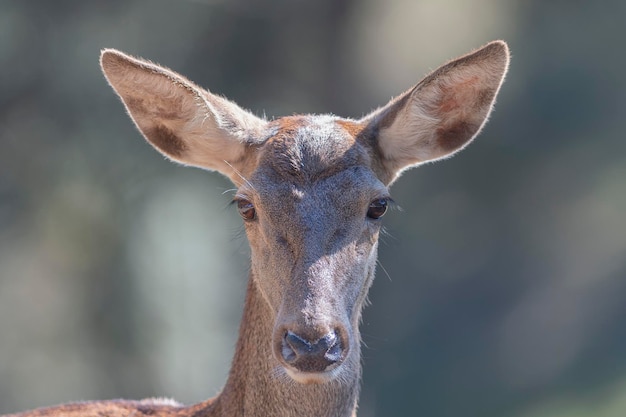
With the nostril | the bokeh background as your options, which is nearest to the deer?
the nostril

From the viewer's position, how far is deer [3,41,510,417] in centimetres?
606

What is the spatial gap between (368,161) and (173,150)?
1441 millimetres

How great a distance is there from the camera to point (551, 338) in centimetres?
1767

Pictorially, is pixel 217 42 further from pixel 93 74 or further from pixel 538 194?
pixel 538 194

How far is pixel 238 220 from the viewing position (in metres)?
18.0

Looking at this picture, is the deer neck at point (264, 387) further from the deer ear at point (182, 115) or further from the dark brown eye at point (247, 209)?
the deer ear at point (182, 115)

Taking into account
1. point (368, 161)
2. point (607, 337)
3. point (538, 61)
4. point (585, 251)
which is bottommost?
point (607, 337)

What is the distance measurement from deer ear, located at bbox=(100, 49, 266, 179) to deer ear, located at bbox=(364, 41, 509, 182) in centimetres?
83

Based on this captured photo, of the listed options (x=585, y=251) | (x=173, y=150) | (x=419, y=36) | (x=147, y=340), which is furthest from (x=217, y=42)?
(x=173, y=150)

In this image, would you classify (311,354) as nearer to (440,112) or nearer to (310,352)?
(310,352)

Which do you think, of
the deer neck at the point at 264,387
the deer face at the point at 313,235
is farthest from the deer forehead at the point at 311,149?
the deer neck at the point at 264,387

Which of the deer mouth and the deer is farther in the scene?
the deer

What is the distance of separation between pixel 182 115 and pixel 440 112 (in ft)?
5.39

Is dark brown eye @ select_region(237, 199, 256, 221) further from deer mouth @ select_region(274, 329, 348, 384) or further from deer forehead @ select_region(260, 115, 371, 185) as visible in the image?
deer mouth @ select_region(274, 329, 348, 384)
